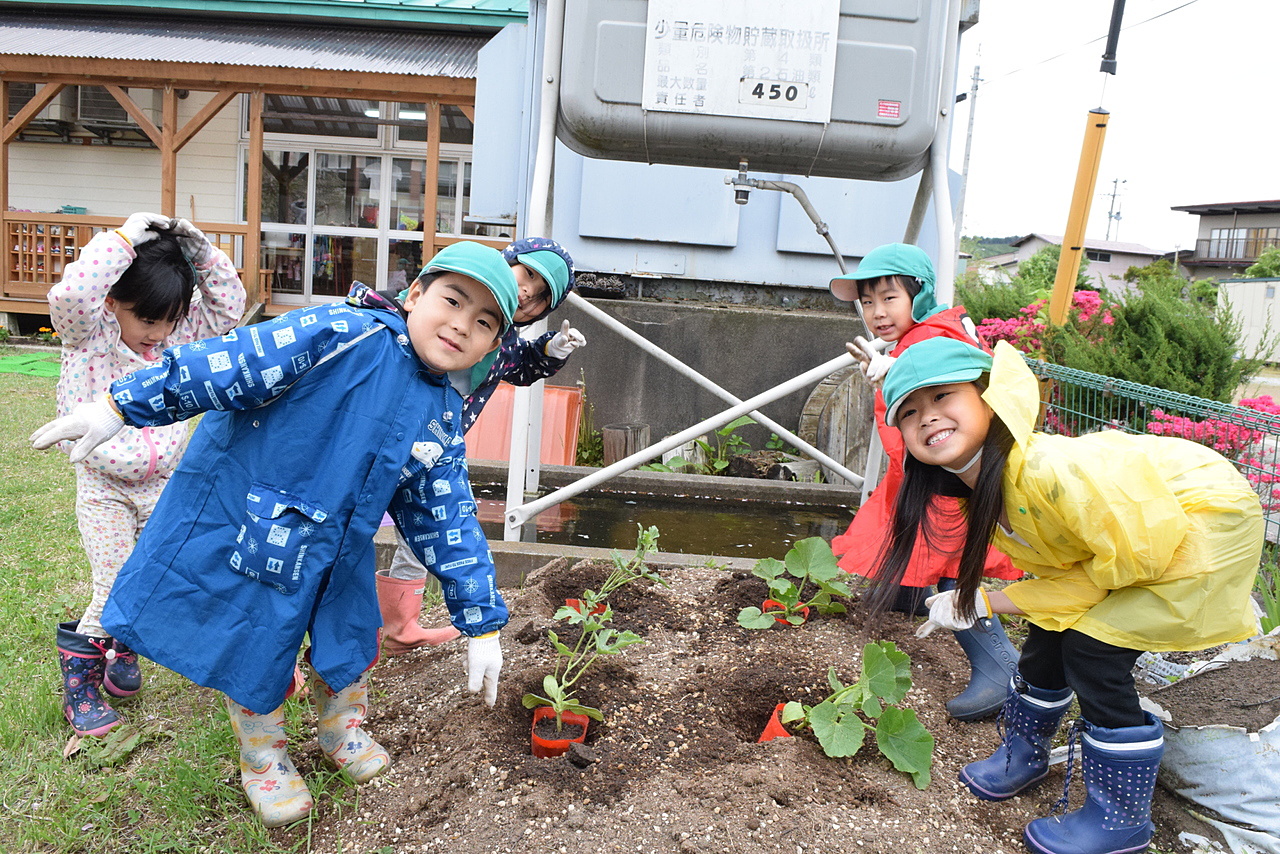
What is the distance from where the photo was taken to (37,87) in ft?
38.4

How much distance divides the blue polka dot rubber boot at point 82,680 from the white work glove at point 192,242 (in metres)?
0.99

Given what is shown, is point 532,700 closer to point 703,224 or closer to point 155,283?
point 155,283

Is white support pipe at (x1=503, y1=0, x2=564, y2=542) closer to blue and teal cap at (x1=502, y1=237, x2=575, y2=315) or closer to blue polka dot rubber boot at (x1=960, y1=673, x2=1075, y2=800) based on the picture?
blue and teal cap at (x1=502, y1=237, x2=575, y2=315)

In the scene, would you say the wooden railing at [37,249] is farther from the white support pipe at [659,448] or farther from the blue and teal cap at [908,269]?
the blue and teal cap at [908,269]

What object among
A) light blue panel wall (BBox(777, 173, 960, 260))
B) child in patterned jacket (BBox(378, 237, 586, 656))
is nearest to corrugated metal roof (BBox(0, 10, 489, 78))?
light blue panel wall (BBox(777, 173, 960, 260))

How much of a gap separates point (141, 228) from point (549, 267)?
100cm

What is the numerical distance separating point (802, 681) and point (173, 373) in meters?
1.65

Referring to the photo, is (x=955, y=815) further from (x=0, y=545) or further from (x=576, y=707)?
(x=0, y=545)

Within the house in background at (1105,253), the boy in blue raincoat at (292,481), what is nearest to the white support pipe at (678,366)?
the boy in blue raincoat at (292,481)

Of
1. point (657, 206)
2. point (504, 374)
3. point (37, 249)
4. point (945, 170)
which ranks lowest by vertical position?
point (504, 374)

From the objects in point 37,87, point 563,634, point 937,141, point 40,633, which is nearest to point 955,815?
point 563,634

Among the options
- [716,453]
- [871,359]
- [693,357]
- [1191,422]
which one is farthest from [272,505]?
[693,357]

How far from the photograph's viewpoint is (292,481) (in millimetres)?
1745

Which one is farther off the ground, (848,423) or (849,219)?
(849,219)
